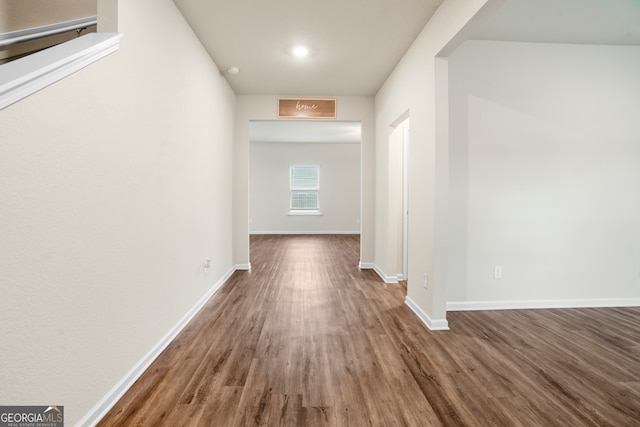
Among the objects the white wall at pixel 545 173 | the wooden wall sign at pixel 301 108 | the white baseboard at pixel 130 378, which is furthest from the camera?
Answer: the wooden wall sign at pixel 301 108

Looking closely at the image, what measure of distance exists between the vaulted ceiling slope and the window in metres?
5.63

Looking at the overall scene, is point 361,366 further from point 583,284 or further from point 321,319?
point 583,284

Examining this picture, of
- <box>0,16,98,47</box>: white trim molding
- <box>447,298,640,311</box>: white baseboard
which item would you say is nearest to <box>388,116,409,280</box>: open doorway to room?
<box>447,298,640,311</box>: white baseboard

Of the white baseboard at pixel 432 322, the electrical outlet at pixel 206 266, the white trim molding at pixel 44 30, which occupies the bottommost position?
the white baseboard at pixel 432 322

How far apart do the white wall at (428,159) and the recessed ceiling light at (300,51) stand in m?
1.14

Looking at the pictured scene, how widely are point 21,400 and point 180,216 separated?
61.5 inches

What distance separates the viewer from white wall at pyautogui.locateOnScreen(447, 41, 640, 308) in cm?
299

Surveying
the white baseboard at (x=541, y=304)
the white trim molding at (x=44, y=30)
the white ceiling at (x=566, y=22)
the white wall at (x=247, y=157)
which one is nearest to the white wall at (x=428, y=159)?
the white ceiling at (x=566, y=22)

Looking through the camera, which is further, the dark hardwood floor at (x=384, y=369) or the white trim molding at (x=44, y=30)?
the white trim molding at (x=44, y=30)

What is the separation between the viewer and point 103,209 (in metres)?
1.52

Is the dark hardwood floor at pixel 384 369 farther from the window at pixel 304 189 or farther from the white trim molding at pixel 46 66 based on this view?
the window at pixel 304 189

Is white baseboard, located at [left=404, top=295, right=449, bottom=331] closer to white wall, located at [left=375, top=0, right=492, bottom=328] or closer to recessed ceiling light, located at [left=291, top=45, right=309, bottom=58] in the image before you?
white wall, located at [left=375, top=0, right=492, bottom=328]

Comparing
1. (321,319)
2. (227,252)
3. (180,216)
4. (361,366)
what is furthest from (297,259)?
(361,366)

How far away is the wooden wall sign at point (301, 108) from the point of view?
462cm
